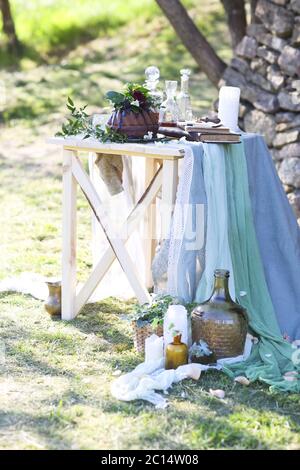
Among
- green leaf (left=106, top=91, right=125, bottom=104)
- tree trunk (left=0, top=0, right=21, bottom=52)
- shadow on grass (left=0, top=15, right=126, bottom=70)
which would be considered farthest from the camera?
shadow on grass (left=0, top=15, right=126, bottom=70)

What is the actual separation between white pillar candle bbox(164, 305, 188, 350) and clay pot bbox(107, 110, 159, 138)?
903 millimetres

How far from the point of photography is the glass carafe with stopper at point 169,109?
4.52m

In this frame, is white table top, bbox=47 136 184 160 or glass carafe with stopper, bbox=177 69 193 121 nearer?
white table top, bbox=47 136 184 160

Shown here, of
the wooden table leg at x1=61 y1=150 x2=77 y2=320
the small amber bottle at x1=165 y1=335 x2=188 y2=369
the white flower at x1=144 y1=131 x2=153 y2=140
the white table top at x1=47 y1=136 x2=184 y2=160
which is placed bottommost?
the small amber bottle at x1=165 y1=335 x2=188 y2=369

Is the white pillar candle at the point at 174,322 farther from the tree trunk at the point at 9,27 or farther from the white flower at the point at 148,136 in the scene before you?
the tree trunk at the point at 9,27

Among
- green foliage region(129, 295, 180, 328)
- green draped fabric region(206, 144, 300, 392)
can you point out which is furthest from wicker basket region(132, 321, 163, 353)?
green draped fabric region(206, 144, 300, 392)

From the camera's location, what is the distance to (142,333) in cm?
404

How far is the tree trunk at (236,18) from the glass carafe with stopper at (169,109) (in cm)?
263

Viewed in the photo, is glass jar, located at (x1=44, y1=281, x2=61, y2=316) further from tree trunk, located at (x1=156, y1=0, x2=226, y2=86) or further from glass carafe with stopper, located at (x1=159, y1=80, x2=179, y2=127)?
tree trunk, located at (x1=156, y1=0, x2=226, y2=86)

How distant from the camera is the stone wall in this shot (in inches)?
244

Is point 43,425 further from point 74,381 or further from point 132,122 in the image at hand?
point 132,122

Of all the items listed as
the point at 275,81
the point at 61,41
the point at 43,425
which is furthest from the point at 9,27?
the point at 43,425

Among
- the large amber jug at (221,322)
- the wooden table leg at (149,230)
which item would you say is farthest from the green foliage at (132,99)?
the large amber jug at (221,322)
